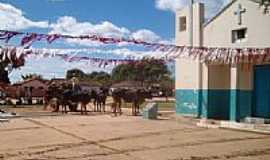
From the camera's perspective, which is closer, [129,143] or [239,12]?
[129,143]

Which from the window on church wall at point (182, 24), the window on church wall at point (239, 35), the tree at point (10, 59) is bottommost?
the tree at point (10, 59)

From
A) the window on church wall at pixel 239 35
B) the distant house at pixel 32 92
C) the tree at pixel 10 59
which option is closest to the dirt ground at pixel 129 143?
the tree at pixel 10 59

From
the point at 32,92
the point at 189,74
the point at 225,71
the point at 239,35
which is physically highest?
the point at 239,35

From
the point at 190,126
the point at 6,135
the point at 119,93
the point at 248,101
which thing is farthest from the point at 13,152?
the point at 119,93

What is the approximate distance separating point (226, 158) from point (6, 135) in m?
8.90

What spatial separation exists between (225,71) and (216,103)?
1649 mm

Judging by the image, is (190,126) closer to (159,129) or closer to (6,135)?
(159,129)

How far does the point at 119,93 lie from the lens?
106ft

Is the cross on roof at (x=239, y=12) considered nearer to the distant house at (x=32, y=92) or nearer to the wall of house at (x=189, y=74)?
the wall of house at (x=189, y=74)

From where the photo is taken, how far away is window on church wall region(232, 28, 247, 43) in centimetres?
2316

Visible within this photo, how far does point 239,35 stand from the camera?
77.4ft

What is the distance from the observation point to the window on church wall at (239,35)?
23.2m

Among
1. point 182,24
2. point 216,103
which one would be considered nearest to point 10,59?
point 216,103

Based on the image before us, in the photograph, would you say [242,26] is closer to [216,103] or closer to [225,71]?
[225,71]
